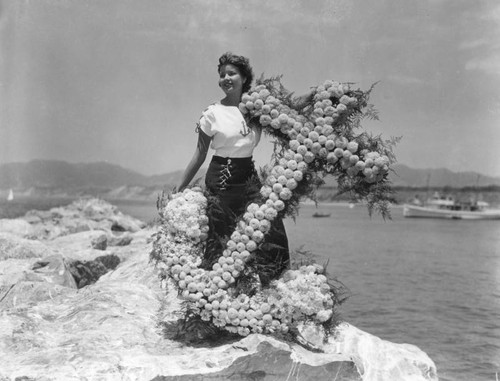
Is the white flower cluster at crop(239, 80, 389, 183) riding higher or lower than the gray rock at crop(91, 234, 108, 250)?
higher

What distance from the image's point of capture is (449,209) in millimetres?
70188

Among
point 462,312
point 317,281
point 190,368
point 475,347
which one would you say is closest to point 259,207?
point 317,281

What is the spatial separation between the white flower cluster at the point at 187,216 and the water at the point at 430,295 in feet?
2.62

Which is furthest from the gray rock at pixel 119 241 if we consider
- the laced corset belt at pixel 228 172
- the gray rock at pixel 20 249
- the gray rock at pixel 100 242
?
the laced corset belt at pixel 228 172

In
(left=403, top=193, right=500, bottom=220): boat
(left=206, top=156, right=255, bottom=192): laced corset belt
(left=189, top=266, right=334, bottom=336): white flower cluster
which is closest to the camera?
(left=189, top=266, right=334, bottom=336): white flower cluster

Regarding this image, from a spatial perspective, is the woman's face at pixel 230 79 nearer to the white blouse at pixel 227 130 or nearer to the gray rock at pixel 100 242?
the white blouse at pixel 227 130

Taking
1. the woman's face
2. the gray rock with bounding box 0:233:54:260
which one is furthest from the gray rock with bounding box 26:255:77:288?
the woman's face

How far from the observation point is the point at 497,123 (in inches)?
641

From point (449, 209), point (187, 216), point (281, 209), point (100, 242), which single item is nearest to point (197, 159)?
point (187, 216)

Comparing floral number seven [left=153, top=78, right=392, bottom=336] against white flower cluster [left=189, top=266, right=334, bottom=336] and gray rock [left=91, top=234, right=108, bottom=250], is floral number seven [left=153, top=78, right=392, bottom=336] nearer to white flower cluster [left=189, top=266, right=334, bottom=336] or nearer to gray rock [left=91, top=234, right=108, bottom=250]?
white flower cluster [left=189, top=266, right=334, bottom=336]

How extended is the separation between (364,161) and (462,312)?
12.6m

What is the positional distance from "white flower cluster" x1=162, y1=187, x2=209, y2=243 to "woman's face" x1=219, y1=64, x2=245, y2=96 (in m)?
0.98

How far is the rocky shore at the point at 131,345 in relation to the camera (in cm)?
471

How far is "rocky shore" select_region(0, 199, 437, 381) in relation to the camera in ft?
15.5
